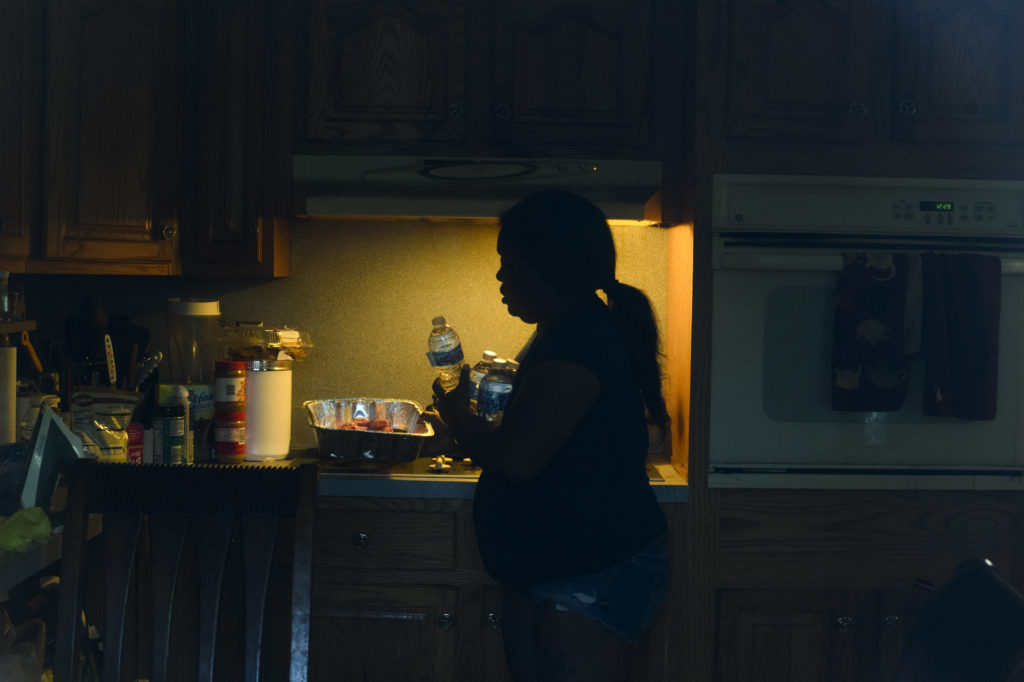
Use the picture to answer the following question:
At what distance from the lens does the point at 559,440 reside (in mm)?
1592

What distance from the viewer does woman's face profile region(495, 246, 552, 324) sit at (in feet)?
5.57

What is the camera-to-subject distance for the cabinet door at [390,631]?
2182 millimetres

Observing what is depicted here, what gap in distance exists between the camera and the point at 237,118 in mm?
2326

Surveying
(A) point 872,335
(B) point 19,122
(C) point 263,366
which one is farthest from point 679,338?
(B) point 19,122

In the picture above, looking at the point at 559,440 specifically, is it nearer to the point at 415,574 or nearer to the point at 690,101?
the point at 415,574

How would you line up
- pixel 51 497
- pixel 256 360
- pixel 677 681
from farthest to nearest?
1. pixel 256 360
2. pixel 677 681
3. pixel 51 497

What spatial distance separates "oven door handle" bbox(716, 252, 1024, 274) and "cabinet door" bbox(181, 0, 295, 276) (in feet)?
3.69

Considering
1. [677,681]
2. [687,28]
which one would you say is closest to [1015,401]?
[677,681]

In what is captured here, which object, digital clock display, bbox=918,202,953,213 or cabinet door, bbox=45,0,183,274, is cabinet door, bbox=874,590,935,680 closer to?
digital clock display, bbox=918,202,953,213

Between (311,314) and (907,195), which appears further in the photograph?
(311,314)

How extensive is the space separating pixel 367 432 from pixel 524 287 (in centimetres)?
76

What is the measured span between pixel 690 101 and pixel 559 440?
1038 millimetres

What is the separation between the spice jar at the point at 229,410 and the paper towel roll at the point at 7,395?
559 mm

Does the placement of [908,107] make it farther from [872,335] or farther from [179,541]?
[179,541]
